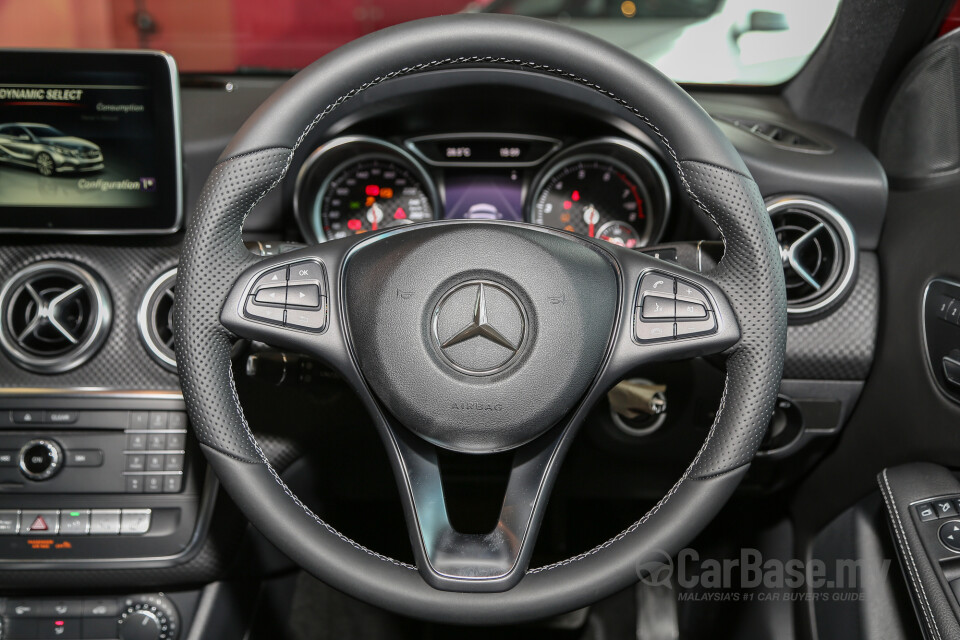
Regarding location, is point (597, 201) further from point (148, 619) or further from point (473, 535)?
Answer: point (148, 619)

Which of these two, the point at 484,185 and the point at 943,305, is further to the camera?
the point at 484,185

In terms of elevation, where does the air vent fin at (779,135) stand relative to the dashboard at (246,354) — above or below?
above

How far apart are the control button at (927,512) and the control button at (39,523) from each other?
4.13 ft

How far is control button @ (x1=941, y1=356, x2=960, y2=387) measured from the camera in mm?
1059

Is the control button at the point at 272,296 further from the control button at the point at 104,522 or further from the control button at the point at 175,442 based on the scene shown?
the control button at the point at 104,522

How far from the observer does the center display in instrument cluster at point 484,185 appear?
1.33 meters

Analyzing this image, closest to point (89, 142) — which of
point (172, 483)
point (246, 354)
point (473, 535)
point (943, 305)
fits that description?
point (246, 354)

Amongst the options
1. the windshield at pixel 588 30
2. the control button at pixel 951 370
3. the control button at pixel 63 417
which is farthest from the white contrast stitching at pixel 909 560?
the control button at pixel 63 417

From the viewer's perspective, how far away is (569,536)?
1646 mm

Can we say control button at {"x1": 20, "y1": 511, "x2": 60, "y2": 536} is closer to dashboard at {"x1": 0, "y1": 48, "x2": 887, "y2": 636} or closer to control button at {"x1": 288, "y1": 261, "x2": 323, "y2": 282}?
dashboard at {"x1": 0, "y1": 48, "x2": 887, "y2": 636}

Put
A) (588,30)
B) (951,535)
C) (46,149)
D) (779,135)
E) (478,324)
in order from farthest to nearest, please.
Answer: (588,30)
(779,135)
(46,149)
(951,535)
(478,324)

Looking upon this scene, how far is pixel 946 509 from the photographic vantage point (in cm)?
106

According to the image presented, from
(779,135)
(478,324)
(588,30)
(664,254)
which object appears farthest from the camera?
(588,30)

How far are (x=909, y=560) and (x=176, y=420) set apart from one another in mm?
1080
